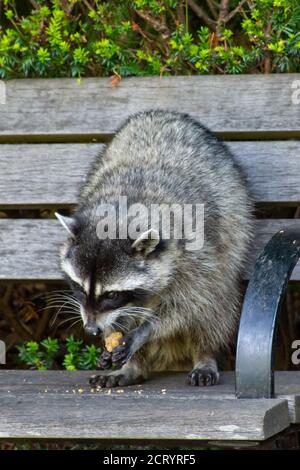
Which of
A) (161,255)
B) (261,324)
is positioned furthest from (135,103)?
(261,324)

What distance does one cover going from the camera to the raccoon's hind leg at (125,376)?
11.8ft

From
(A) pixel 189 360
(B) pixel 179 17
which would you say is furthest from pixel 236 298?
(B) pixel 179 17

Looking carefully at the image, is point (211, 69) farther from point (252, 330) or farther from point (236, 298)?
point (252, 330)

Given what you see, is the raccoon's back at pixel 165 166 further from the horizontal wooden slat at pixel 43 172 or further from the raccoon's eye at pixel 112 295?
the raccoon's eye at pixel 112 295

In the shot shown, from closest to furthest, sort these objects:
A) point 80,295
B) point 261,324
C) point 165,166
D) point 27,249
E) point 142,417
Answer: point 142,417
point 261,324
point 80,295
point 165,166
point 27,249

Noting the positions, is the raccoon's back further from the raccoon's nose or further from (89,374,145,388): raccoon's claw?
(89,374,145,388): raccoon's claw

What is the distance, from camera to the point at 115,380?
11.9 feet

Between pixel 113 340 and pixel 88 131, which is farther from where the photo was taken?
pixel 88 131

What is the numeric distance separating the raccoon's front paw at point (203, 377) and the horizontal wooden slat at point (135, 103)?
3.46 feet

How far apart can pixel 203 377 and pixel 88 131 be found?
124 cm

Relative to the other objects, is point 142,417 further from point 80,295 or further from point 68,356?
point 68,356

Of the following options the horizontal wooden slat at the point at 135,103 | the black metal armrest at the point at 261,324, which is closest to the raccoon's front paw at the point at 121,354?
the black metal armrest at the point at 261,324

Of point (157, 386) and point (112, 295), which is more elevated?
point (112, 295)

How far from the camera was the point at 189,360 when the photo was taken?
409 centimetres
